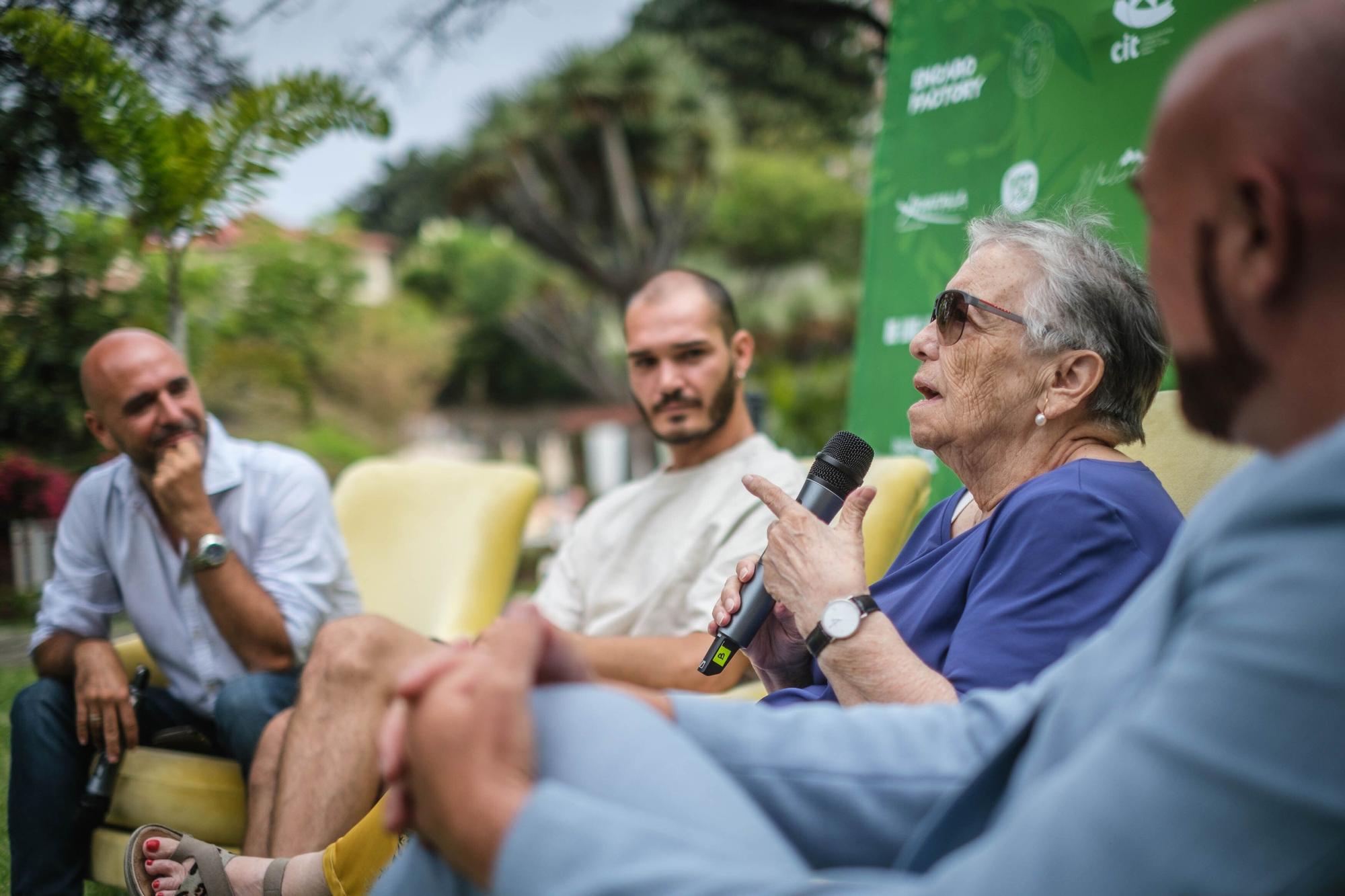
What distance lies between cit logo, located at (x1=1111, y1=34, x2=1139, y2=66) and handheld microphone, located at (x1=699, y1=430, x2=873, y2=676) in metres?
2.36

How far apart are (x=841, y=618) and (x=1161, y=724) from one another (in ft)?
2.90

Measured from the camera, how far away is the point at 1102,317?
1.92m

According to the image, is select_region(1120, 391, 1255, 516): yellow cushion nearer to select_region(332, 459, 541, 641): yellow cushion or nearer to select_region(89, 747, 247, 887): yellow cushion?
select_region(332, 459, 541, 641): yellow cushion

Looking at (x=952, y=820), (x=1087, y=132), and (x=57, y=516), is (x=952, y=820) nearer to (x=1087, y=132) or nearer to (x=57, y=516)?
(x=1087, y=132)

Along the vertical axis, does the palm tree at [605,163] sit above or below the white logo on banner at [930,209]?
above

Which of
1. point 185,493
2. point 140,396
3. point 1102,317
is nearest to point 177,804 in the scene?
point 185,493

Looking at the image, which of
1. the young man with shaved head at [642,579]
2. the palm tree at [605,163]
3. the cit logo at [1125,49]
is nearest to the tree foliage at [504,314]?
the palm tree at [605,163]

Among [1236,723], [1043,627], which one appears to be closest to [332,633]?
[1043,627]

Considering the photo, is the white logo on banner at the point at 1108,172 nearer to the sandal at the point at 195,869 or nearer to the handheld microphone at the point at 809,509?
the handheld microphone at the point at 809,509

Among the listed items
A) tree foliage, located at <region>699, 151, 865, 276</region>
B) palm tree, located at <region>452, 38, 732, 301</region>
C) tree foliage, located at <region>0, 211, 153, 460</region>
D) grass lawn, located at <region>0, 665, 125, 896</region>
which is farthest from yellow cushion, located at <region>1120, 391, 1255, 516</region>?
tree foliage, located at <region>699, 151, 865, 276</region>

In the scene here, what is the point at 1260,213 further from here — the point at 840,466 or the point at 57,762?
the point at 57,762

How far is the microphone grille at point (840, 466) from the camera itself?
2.01 metres

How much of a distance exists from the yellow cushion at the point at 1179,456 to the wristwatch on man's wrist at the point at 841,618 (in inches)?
30.3

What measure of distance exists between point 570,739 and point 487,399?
3307 centimetres
